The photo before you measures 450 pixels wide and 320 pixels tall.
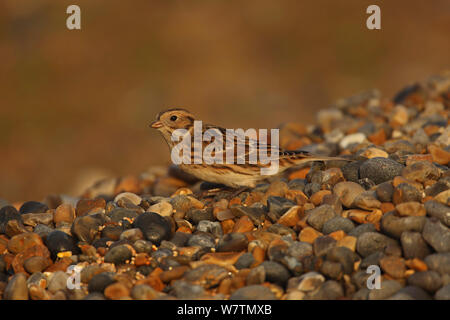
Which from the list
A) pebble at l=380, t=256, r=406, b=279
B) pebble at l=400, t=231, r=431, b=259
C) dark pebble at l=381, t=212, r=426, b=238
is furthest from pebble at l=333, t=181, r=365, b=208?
pebble at l=380, t=256, r=406, b=279

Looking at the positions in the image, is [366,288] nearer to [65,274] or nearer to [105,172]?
[65,274]

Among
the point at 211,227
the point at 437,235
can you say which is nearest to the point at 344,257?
the point at 437,235

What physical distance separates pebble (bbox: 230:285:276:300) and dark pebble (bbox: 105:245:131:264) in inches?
34.4

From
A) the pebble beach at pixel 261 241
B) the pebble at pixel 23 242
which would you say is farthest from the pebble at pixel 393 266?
the pebble at pixel 23 242

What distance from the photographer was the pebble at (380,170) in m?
4.84

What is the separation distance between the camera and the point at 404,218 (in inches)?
153

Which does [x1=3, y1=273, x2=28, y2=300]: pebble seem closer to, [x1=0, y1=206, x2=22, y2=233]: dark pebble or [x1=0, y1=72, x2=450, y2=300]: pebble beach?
[x1=0, y1=72, x2=450, y2=300]: pebble beach

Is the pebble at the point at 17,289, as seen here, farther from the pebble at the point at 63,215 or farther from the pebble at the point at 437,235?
the pebble at the point at 437,235

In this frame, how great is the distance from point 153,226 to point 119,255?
407 millimetres

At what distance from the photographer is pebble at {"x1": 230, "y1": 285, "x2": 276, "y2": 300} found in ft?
11.6

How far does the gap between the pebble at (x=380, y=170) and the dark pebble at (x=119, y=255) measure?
2.03 metres

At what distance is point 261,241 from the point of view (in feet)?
13.5

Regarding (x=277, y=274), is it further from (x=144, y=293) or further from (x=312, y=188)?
(x=312, y=188)
